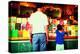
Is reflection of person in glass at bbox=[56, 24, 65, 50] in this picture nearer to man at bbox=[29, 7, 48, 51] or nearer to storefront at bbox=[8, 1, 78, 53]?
storefront at bbox=[8, 1, 78, 53]

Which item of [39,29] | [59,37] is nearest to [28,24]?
[39,29]

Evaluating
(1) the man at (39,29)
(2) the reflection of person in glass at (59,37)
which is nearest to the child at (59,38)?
(2) the reflection of person in glass at (59,37)

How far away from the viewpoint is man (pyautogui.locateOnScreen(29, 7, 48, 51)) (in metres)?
1.80

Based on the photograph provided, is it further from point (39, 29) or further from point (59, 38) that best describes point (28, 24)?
point (59, 38)

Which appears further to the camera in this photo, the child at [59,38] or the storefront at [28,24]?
the child at [59,38]

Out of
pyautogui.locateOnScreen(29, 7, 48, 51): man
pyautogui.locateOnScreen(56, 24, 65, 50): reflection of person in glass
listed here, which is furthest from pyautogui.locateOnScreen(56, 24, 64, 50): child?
pyautogui.locateOnScreen(29, 7, 48, 51): man

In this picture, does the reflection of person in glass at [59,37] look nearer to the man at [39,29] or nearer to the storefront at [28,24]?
the storefront at [28,24]

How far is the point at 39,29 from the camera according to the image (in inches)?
71.6

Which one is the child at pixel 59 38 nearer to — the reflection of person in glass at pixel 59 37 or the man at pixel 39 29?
the reflection of person in glass at pixel 59 37

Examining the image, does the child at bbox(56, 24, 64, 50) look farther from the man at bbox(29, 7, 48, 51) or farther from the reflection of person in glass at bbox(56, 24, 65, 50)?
the man at bbox(29, 7, 48, 51)

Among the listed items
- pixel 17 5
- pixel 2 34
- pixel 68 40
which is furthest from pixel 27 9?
pixel 68 40

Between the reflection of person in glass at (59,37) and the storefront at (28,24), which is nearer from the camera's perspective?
the storefront at (28,24)

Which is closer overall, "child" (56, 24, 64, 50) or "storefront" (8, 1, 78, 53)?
"storefront" (8, 1, 78, 53)

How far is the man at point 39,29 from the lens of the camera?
5.91 feet
